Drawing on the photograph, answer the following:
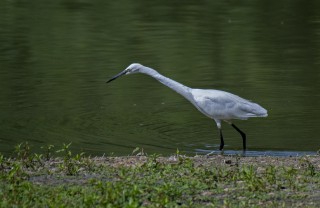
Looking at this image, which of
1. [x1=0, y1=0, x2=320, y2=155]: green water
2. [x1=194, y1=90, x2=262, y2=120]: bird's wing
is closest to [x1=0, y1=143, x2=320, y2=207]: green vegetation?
[x1=194, y1=90, x2=262, y2=120]: bird's wing

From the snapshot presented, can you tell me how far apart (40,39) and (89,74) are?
4624 mm

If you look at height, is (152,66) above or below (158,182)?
below

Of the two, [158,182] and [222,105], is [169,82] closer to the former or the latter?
[222,105]

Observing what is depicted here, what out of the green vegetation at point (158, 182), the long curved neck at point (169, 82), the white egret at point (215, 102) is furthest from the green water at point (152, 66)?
the green vegetation at point (158, 182)

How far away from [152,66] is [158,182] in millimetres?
8924

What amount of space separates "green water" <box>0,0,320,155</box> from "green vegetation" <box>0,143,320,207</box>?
197 cm

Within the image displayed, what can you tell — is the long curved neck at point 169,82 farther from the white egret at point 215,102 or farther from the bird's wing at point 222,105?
the bird's wing at point 222,105

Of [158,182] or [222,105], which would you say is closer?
[158,182]

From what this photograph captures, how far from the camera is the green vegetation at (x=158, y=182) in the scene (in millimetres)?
6535

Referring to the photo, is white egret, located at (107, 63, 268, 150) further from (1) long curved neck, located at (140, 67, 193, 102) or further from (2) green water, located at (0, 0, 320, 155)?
(2) green water, located at (0, 0, 320, 155)

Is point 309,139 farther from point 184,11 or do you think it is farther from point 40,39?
point 184,11

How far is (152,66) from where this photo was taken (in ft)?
53.1

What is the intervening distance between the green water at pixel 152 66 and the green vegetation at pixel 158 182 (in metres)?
1.97

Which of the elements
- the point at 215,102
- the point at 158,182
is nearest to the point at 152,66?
Answer: the point at 215,102
